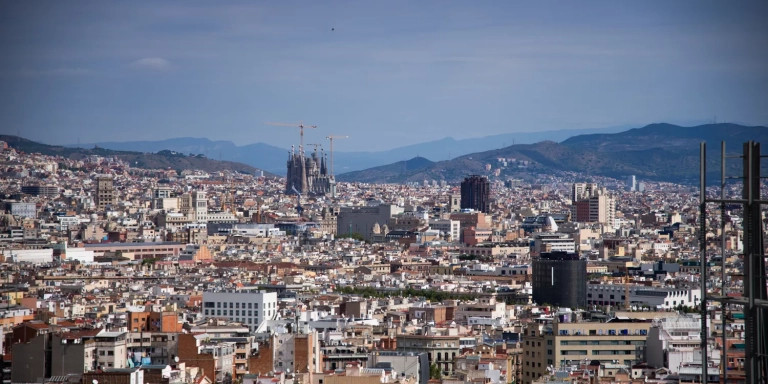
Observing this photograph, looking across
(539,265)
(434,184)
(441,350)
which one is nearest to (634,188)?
(434,184)

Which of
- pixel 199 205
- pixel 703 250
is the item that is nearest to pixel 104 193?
pixel 199 205

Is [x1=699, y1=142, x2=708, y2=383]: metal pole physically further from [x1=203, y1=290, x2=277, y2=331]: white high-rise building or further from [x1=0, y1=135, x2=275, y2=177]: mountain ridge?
[x1=0, y1=135, x2=275, y2=177]: mountain ridge

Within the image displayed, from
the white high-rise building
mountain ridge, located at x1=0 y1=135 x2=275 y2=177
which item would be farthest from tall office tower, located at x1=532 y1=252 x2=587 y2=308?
mountain ridge, located at x1=0 y1=135 x2=275 y2=177

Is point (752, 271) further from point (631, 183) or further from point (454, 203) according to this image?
point (631, 183)

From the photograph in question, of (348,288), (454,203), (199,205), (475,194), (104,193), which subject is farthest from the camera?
(454,203)

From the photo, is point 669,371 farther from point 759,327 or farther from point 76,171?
point 76,171

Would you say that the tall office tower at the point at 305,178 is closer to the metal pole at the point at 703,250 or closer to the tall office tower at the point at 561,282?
the tall office tower at the point at 561,282

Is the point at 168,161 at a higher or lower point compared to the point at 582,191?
higher

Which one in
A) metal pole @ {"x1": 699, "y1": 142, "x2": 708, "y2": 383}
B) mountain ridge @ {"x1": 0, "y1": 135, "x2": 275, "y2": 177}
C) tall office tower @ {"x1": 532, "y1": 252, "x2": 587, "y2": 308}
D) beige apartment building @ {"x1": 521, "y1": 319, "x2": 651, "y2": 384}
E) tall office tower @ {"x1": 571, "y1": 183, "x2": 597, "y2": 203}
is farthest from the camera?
mountain ridge @ {"x1": 0, "y1": 135, "x2": 275, "y2": 177}
